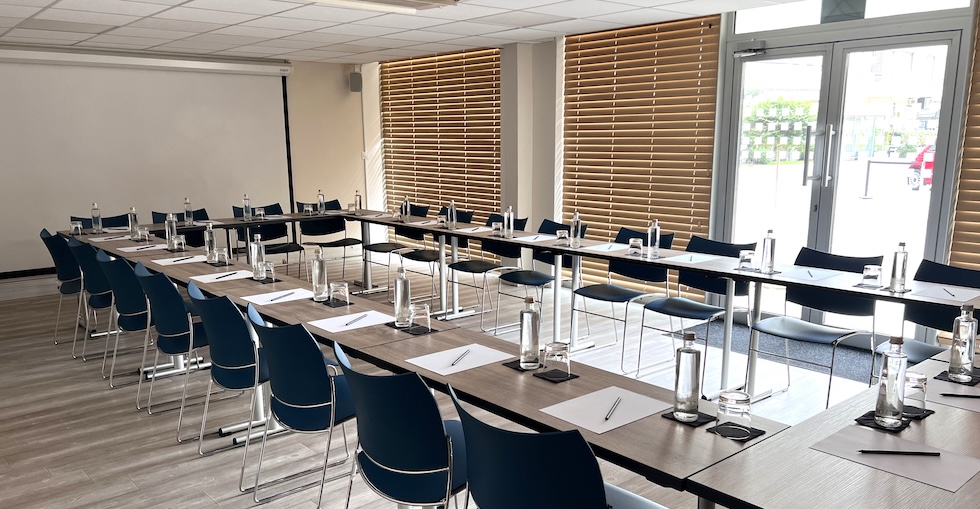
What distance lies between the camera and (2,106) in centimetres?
766

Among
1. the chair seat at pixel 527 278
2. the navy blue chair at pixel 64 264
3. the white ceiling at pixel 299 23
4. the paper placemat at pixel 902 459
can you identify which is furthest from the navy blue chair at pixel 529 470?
the navy blue chair at pixel 64 264

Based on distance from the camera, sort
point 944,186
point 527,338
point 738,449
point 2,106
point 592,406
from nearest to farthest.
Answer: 1. point 738,449
2. point 592,406
3. point 527,338
4. point 944,186
5. point 2,106

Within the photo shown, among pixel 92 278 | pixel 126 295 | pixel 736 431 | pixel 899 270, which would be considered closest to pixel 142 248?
Result: pixel 92 278

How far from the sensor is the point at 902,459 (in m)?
1.81

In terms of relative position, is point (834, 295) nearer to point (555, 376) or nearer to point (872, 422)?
point (872, 422)

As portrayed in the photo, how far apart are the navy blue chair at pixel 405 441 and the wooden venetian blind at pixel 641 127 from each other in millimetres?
5070

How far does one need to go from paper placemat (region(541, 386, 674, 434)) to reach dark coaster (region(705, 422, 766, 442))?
21cm

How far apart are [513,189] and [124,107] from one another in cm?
471

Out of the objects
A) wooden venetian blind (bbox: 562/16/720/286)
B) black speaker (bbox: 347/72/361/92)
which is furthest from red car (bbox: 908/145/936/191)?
black speaker (bbox: 347/72/361/92)

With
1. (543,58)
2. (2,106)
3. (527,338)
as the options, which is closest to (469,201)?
(543,58)

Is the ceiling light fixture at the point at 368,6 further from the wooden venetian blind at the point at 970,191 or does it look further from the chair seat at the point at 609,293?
the wooden venetian blind at the point at 970,191

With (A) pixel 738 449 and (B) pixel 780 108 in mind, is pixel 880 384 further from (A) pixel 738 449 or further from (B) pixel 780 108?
(B) pixel 780 108

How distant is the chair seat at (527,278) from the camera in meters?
5.90

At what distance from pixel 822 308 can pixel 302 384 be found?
3.42 m
